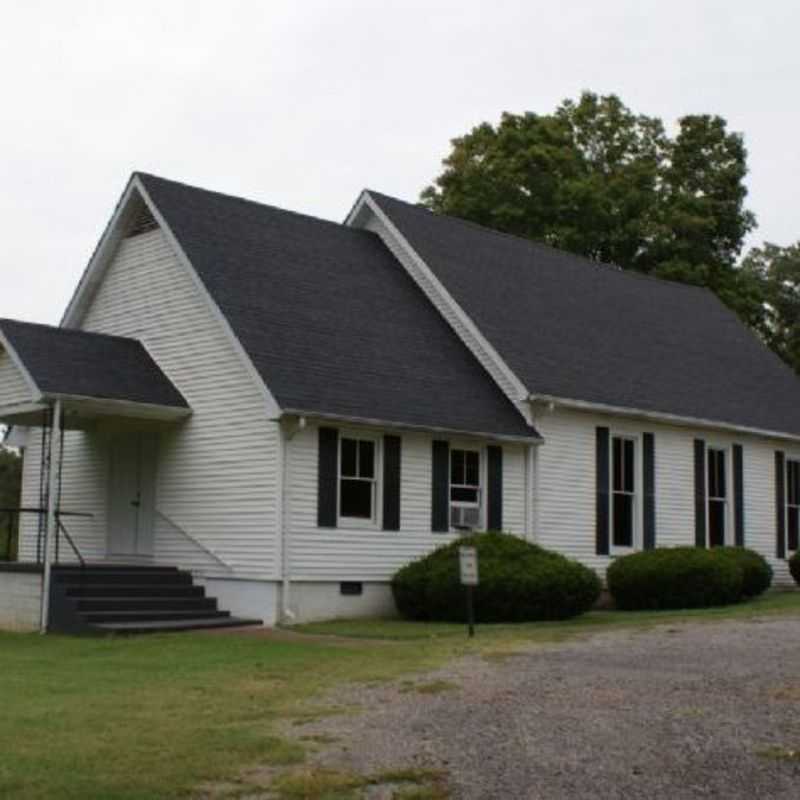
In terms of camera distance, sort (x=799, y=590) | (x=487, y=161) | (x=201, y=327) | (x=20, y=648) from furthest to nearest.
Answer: (x=487, y=161) → (x=799, y=590) → (x=201, y=327) → (x=20, y=648)

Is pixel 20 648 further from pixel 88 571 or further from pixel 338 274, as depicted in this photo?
pixel 338 274

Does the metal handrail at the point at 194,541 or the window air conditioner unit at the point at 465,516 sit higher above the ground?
the window air conditioner unit at the point at 465,516

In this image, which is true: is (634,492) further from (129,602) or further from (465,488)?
(129,602)

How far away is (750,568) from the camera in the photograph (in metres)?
24.0

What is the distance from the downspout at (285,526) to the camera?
62.1 feet

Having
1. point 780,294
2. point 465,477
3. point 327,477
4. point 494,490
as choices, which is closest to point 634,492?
point 494,490

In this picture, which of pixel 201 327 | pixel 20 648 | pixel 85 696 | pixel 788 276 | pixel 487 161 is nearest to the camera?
pixel 85 696

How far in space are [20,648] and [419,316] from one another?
33.9ft

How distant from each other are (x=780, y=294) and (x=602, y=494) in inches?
1244

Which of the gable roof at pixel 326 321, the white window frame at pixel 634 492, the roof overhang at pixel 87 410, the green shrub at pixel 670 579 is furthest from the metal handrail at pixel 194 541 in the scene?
the white window frame at pixel 634 492

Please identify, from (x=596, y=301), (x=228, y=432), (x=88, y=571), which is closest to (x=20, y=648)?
(x=88, y=571)

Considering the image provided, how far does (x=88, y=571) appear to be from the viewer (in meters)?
19.1

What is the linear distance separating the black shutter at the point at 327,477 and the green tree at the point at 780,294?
1287 inches

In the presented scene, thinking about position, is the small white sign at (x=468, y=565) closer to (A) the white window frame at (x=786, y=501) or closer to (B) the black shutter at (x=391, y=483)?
→ (B) the black shutter at (x=391, y=483)
